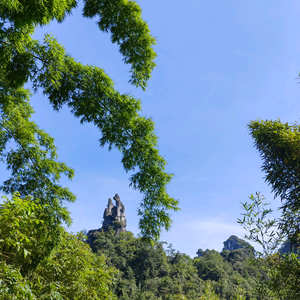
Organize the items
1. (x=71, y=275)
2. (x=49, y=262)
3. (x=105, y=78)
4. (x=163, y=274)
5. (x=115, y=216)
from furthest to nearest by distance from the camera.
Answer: (x=115, y=216), (x=163, y=274), (x=71, y=275), (x=49, y=262), (x=105, y=78)

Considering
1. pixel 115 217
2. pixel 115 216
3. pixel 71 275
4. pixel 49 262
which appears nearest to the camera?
pixel 49 262

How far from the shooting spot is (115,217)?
73.8 metres

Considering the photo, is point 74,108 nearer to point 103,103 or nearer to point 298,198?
point 103,103

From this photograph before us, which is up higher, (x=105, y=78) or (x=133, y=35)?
(x=133, y=35)

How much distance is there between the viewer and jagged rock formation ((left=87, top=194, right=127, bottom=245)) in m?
69.6

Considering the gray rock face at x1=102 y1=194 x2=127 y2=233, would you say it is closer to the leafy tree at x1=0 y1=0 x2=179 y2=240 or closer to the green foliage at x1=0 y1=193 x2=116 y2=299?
the green foliage at x1=0 y1=193 x2=116 y2=299

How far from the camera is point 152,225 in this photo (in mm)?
3502

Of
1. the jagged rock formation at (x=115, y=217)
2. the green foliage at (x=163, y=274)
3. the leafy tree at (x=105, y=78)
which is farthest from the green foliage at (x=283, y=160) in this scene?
the jagged rock formation at (x=115, y=217)

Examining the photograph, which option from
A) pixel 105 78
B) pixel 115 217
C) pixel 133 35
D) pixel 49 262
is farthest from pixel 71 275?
pixel 115 217

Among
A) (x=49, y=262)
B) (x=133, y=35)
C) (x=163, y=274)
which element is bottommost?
(x=163, y=274)

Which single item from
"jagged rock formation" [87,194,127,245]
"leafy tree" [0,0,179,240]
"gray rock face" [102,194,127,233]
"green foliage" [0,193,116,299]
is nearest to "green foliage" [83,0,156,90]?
"leafy tree" [0,0,179,240]

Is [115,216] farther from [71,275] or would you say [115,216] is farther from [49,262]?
[49,262]

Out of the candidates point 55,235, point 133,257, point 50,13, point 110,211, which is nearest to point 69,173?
point 55,235

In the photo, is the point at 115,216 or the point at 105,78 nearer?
the point at 105,78
